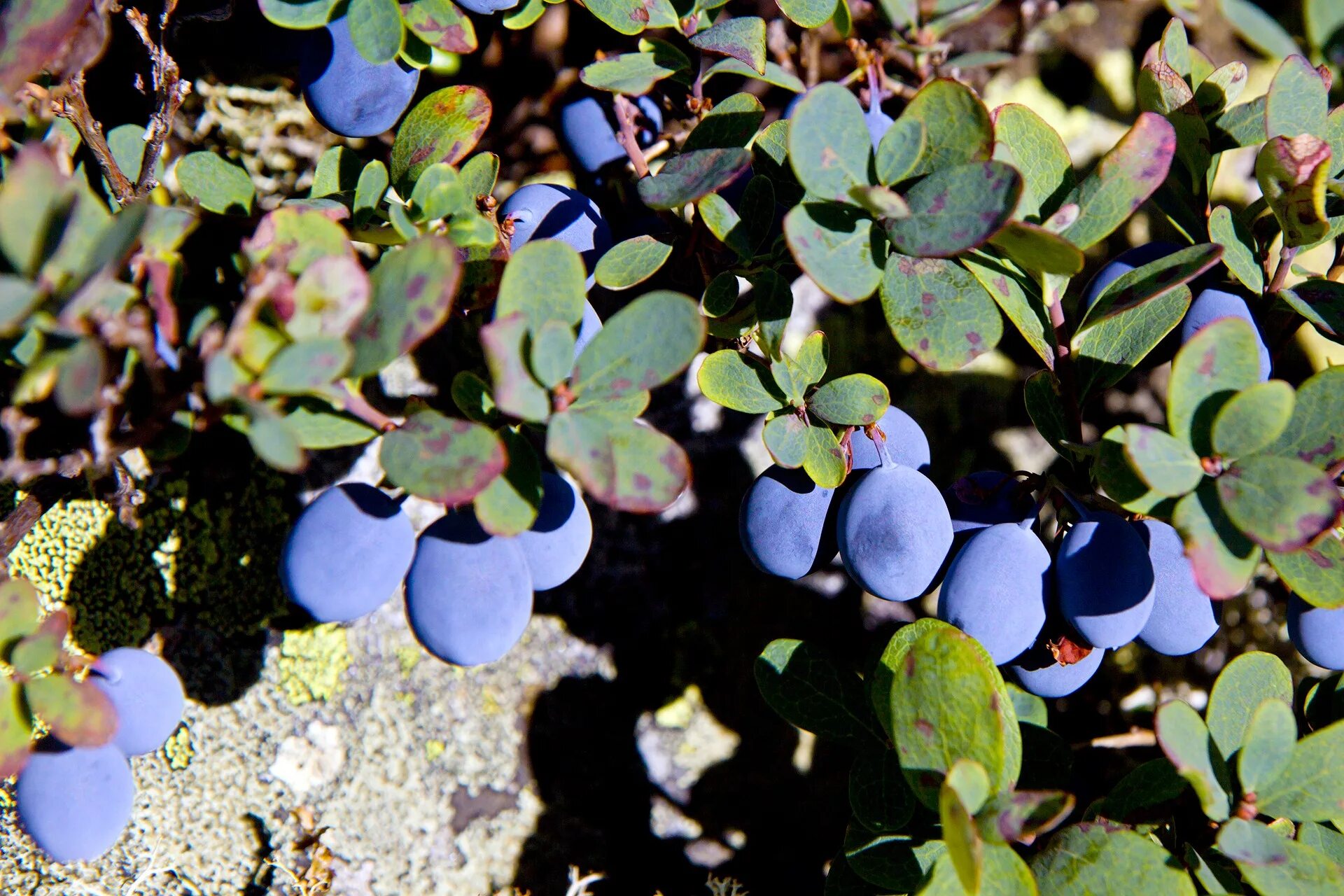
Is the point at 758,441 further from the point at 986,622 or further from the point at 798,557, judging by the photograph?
the point at 986,622

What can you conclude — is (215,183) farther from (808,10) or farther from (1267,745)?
(1267,745)

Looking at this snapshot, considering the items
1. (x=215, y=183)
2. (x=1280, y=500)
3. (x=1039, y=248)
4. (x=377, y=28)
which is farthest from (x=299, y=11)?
(x=1280, y=500)

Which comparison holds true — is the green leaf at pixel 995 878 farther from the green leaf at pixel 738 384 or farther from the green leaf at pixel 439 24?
the green leaf at pixel 439 24

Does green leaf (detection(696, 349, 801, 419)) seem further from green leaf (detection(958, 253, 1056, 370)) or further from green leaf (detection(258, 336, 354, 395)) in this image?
green leaf (detection(258, 336, 354, 395))

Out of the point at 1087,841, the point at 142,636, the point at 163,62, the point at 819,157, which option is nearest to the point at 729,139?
the point at 819,157

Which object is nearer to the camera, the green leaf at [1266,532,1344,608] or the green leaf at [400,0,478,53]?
the green leaf at [1266,532,1344,608]

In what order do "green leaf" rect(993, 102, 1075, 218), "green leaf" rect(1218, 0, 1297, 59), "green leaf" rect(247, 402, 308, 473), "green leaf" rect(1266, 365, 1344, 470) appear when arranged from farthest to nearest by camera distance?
"green leaf" rect(1218, 0, 1297, 59), "green leaf" rect(993, 102, 1075, 218), "green leaf" rect(1266, 365, 1344, 470), "green leaf" rect(247, 402, 308, 473)

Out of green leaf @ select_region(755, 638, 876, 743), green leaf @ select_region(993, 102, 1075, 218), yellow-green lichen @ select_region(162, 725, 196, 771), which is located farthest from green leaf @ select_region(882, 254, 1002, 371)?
yellow-green lichen @ select_region(162, 725, 196, 771)

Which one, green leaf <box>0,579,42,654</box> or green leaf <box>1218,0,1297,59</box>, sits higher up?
green leaf <box>1218,0,1297,59</box>
